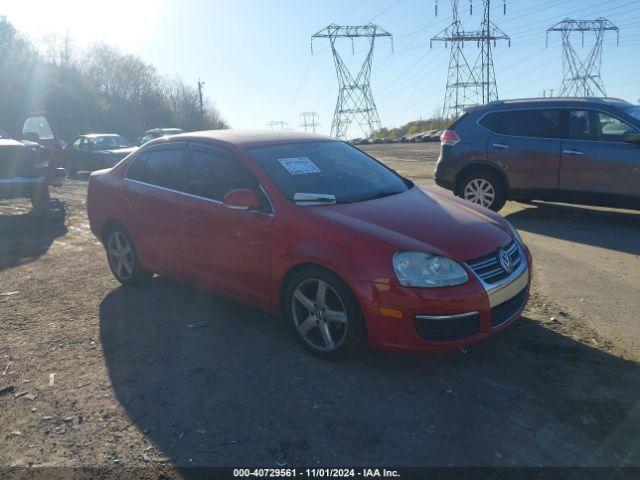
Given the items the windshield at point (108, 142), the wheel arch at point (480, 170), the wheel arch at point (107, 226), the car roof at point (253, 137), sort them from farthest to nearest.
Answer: the windshield at point (108, 142) → the wheel arch at point (480, 170) → the wheel arch at point (107, 226) → the car roof at point (253, 137)

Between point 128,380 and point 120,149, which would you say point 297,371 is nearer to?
point 128,380

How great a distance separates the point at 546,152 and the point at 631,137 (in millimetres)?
1142

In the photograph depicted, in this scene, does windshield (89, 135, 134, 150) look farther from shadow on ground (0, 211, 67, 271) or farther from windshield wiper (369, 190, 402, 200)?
windshield wiper (369, 190, 402, 200)

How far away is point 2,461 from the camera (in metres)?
2.96

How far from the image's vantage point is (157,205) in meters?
5.10

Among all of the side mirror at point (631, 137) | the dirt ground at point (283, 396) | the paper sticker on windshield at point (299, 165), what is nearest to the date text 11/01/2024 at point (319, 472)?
the dirt ground at point (283, 396)

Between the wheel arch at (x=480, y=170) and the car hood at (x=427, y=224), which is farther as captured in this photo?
the wheel arch at (x=480, y=170)

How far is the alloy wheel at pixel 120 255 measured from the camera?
18.5 feet

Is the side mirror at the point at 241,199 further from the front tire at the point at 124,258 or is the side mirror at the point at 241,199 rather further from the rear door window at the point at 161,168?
the front tire at the point at 124,258

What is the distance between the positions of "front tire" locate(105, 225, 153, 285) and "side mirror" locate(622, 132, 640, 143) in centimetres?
652

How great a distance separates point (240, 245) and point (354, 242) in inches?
42.6

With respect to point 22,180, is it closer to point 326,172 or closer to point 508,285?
point 326,172

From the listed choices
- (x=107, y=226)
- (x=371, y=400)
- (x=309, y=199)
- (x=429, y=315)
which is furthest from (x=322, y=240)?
(x=107, y=226)

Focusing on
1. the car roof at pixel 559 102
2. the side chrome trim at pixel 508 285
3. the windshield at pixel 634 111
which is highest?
the car roof at pixel 559 102
